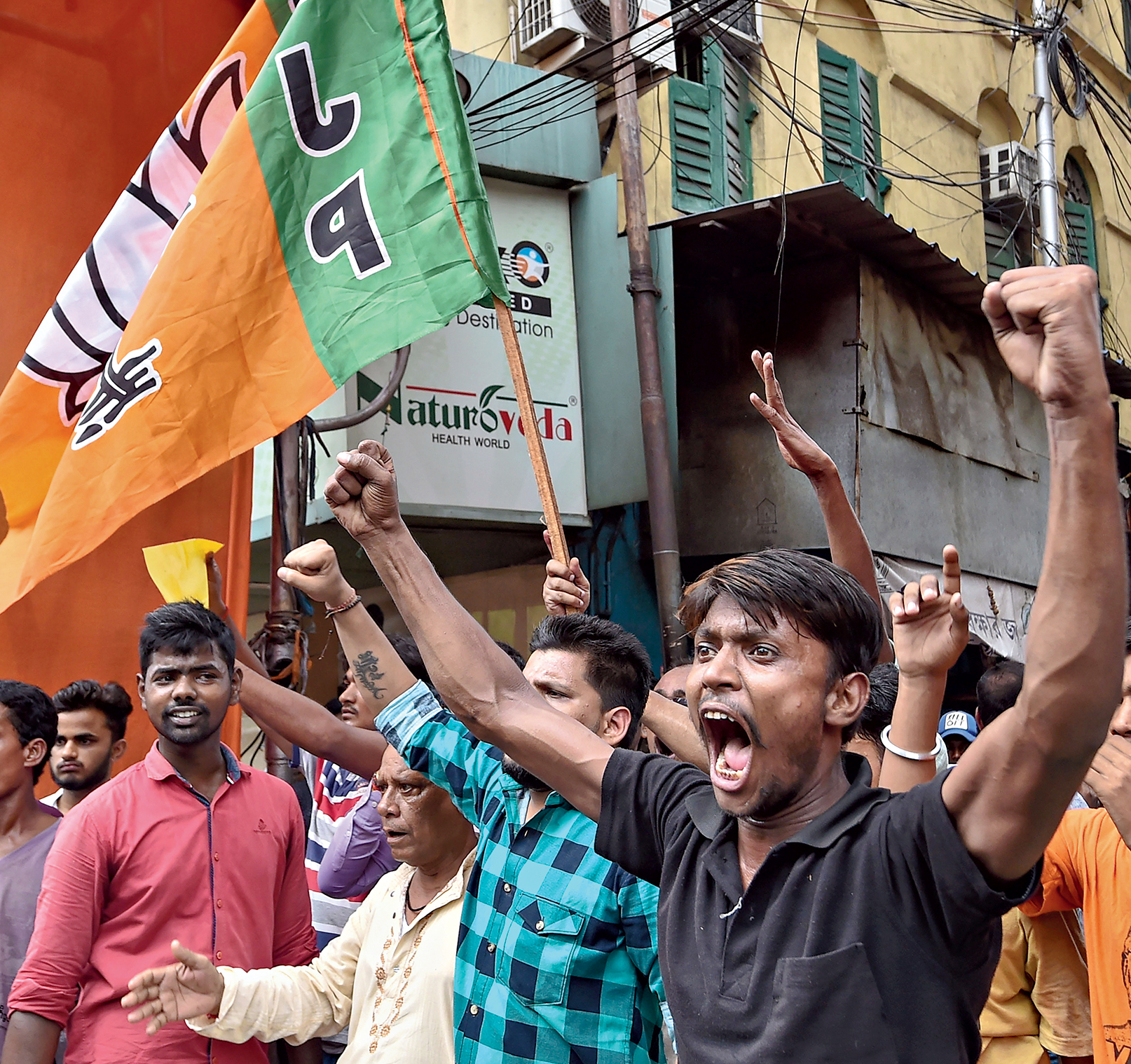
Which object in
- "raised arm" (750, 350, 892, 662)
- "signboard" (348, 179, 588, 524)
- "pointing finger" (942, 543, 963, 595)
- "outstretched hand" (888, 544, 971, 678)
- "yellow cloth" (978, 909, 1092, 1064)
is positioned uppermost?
"signboard" (348, 179, 588, 524)

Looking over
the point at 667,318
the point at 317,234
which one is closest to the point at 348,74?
the point at 317,234

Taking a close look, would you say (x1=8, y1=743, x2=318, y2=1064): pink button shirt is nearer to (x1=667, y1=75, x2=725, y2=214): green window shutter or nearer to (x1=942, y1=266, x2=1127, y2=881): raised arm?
(x1=942, y1=266, x2=1127, y2=881): raised arm

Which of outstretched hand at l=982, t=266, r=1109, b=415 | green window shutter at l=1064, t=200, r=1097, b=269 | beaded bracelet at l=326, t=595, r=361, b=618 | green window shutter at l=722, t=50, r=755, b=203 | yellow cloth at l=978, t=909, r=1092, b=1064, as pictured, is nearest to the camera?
outstretched hand at l=982, t=266, r=1109, b=415

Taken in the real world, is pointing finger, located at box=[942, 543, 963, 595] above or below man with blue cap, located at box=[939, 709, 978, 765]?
above

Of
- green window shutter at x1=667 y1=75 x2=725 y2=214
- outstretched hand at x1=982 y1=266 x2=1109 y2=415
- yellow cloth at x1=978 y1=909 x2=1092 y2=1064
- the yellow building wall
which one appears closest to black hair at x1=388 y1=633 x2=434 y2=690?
yellow cloth at x1=978 y1=909 x2=1092 y2=1064

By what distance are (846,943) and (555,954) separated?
3.01 ft

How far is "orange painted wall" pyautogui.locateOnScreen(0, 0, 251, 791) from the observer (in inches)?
207

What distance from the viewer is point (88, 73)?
5605mm

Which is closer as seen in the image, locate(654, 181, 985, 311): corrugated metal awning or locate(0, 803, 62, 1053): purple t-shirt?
locate(0, 803, 62, 1053): purple t-shirt

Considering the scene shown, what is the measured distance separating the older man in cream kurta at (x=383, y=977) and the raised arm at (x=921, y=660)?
50.2 inches

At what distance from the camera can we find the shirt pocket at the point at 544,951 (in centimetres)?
228

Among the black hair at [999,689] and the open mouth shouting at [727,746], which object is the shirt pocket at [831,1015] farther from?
the black hair at [999,689]

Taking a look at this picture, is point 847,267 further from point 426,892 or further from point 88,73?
point 426,892

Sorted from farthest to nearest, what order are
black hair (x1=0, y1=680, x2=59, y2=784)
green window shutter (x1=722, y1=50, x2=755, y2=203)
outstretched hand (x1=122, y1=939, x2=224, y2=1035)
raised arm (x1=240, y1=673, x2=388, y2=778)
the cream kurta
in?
green window shutter (x1=722, y1=50, x2=755, y2=203)
black hair (x1=0, y1=680, x2=59, y2=784)
raised arm (x1=240, y1=673, x2=388, y2=778)
the cream kurta
outstretched hand (x1=122, y1=939, x2=224, y2=1035)
